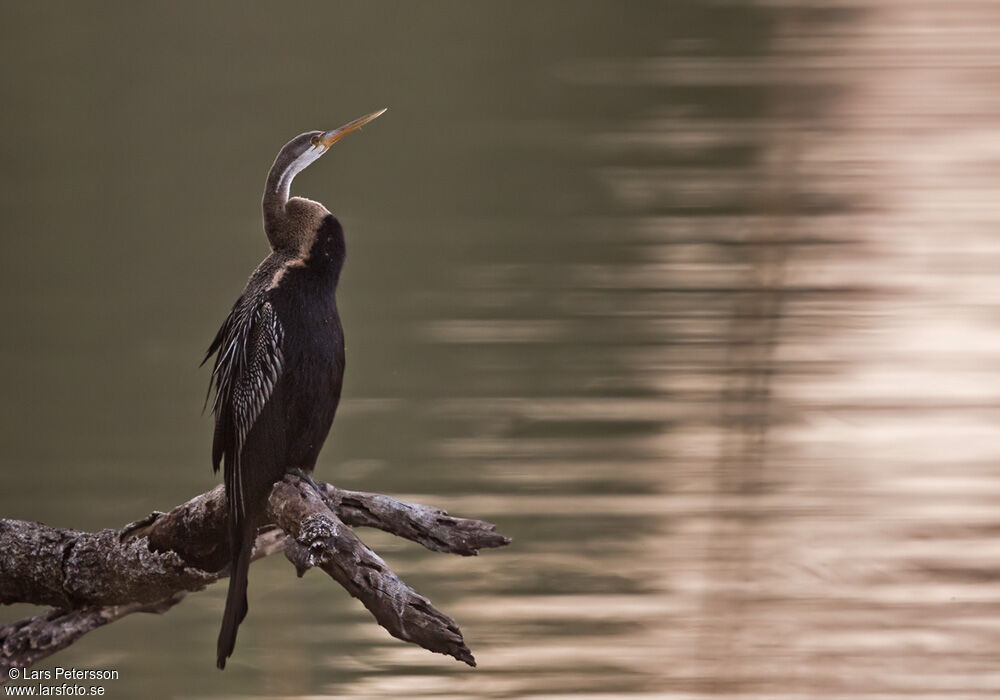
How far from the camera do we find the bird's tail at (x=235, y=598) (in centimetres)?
100

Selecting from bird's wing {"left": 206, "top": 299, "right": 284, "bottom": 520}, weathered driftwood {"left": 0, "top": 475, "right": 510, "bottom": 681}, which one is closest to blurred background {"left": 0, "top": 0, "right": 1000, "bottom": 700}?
weathered driftwood {"left": 0, "top": 475, "right": 510, "bottom": 681}

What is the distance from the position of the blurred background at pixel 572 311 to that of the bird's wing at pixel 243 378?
32 centimetres

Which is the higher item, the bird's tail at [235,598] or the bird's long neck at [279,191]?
the bird's long neck at [279,191]

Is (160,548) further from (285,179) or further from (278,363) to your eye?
(285,179)

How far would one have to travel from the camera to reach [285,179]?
3.46 feet

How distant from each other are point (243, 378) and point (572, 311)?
557 mm

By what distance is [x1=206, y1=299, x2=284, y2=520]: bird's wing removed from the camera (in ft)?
3.35

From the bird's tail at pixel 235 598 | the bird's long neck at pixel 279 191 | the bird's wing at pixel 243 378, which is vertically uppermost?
the bird's long neck at pixel 279 191

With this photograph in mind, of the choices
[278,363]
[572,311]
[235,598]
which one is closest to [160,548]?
[235,598]

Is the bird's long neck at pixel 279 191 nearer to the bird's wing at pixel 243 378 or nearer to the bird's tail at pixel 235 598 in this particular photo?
the bird's wing at pixel 243 378

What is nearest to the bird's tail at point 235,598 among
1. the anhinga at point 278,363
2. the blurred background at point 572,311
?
the anhinga at point 278,363

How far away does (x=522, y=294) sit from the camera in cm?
140

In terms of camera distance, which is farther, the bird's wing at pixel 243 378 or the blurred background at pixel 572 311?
the blurred background at pixel 572 311

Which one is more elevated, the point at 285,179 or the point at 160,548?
the point at 285,179
